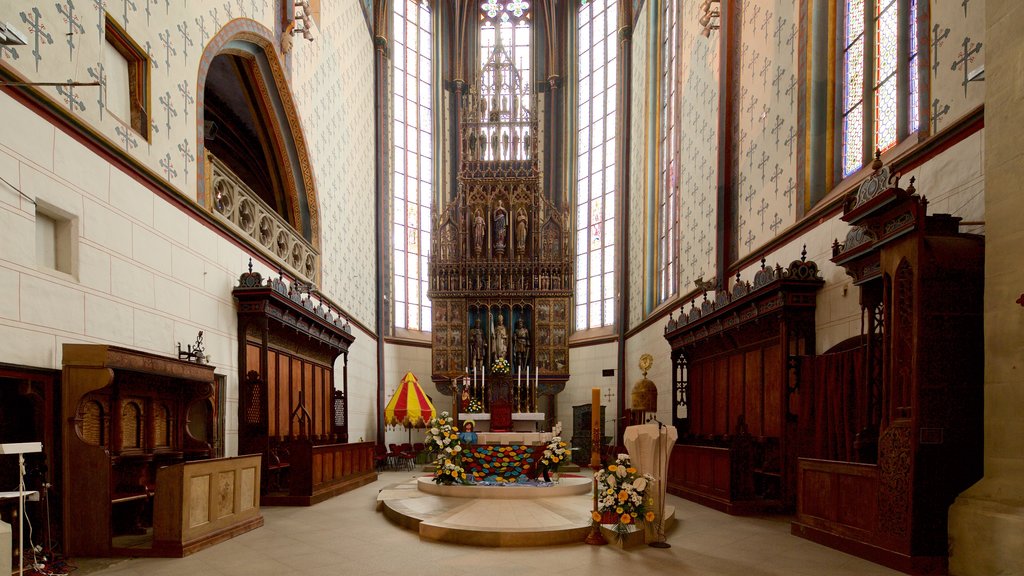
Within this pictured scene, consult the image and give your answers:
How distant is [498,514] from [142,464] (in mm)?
4176

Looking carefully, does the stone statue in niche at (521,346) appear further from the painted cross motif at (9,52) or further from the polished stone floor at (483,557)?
the painted cross motif at (9,52)

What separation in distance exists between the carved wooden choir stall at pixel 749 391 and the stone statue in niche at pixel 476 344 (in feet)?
30.4

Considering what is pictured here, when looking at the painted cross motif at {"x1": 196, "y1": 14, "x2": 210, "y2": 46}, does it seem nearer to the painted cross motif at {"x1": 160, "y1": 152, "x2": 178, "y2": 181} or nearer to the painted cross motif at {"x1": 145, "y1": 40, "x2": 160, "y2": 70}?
the painted cross motif at {"x1": 145, "y1": 40, "x2": 160, "y2": 70}

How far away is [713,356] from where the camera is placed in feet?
42.7

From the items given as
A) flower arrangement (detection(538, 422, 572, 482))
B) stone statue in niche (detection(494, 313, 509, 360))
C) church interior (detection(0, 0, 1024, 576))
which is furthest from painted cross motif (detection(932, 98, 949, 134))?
stone statue in niche (detection(494, 313, 509, 360))

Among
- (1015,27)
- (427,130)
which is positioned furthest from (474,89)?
(1015,27)

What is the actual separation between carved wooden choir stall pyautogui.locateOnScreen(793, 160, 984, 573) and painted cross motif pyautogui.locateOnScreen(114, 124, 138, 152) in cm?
777

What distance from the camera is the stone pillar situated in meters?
5.57

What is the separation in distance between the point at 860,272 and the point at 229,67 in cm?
1144

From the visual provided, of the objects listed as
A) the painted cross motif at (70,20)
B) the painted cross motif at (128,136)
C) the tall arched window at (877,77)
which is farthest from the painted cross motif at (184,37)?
the tall arched window at (877,77)

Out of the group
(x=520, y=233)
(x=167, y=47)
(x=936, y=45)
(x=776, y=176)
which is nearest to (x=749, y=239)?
(x=776, y=176)

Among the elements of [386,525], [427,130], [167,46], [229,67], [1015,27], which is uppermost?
[427,130]

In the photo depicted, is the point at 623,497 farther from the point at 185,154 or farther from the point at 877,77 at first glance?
the point at 185,154

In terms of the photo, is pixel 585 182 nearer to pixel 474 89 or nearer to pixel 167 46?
pixel 474 89
